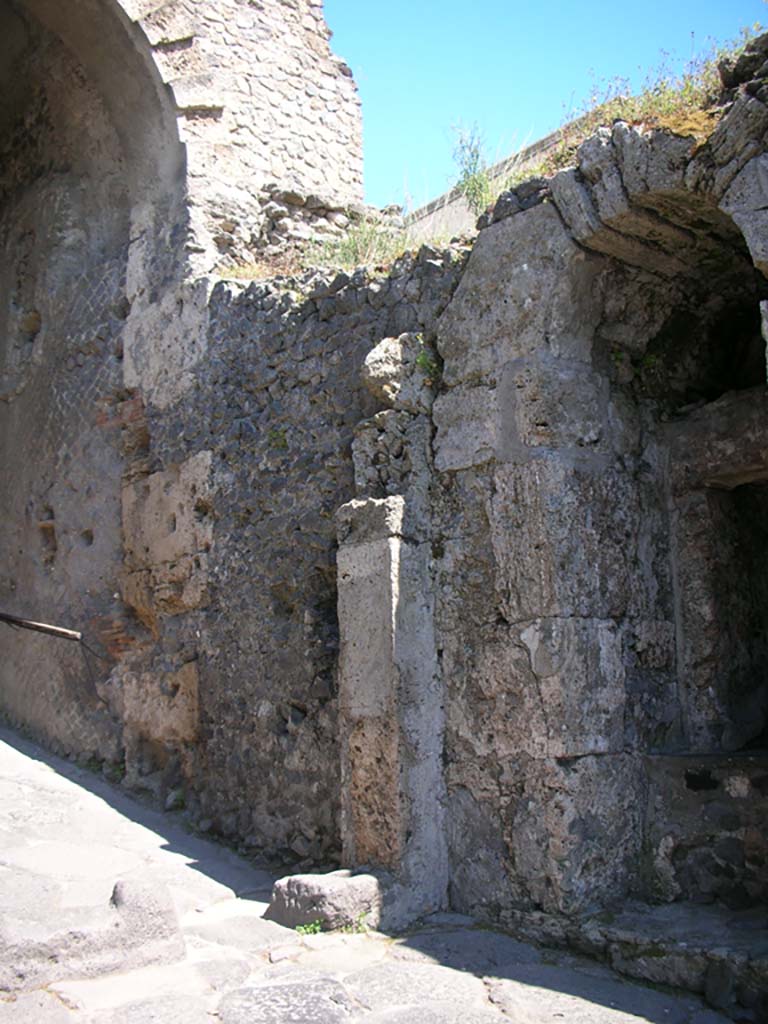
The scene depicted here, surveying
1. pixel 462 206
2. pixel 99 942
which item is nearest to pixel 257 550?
pixel 99 942

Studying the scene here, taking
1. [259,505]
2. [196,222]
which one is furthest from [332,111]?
[259,505]

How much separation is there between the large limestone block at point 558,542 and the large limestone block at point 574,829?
25.1 inches

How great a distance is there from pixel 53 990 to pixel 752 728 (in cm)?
305

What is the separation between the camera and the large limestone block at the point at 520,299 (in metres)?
4.41

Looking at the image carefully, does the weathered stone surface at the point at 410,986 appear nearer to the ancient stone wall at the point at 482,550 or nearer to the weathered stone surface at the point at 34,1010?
the ancient stone wall at the point at 482,550

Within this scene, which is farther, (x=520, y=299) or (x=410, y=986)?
(x=520, y=299)

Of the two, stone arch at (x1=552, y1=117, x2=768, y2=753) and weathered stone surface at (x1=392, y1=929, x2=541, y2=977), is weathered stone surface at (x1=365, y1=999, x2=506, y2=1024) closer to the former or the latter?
weathered stone surface at (x1=392, y1=929, x2=541, y2=977)

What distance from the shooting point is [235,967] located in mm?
3828

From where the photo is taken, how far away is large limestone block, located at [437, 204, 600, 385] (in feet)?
14.5

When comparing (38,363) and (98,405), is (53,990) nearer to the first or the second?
(98,405)

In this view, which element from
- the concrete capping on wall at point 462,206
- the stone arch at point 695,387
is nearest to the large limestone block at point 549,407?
the stone arch at point 695,387

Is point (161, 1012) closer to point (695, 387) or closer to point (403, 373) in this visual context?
point (403, 373)

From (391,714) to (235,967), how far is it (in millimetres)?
1175

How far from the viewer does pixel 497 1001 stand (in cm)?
348
